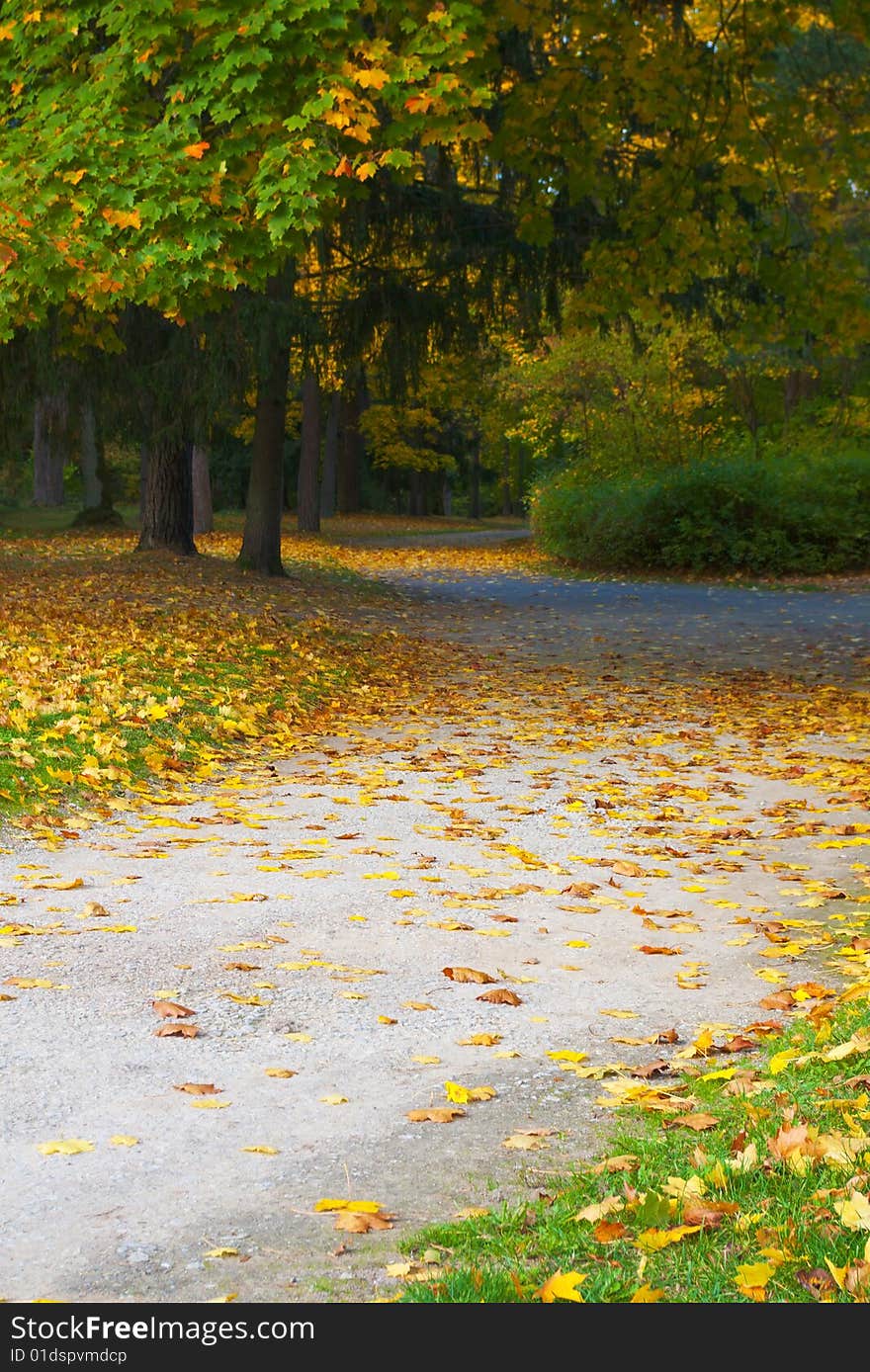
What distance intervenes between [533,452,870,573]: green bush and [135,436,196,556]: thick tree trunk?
8.25 metres

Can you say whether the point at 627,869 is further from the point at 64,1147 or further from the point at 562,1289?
the point at 562,1289

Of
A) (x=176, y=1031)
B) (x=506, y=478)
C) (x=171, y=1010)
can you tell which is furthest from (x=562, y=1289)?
(x=506, y=478)

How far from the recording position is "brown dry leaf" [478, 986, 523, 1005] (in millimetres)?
4812

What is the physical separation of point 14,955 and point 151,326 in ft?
44.2

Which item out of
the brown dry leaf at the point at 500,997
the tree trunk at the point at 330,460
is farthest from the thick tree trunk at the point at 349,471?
the brown dry leaf at the point at 500,997

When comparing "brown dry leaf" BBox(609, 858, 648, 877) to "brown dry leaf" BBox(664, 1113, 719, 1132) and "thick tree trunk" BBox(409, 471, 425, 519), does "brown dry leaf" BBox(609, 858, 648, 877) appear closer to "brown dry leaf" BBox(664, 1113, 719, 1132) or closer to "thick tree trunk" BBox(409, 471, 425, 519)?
"brown dry leaf" BBox(664, 1113, 719, 1132)

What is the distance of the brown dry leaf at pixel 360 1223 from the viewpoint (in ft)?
10.3

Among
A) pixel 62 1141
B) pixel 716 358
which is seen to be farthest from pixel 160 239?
pixel 716 358

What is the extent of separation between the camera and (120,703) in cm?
956

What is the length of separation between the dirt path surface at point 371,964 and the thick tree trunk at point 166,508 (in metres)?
10.3

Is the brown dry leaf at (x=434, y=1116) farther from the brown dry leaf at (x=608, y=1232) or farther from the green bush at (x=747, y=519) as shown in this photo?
the green bush at (x=747, y=519)

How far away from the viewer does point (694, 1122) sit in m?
3.65

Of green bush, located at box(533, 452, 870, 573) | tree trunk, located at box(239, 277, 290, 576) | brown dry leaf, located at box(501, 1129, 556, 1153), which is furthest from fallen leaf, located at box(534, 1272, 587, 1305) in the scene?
green bush, located at box(533, 452, 870, 573)

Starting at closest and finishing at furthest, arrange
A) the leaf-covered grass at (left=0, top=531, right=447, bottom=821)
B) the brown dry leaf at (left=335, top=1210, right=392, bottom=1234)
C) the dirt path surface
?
1. the brown dry leaf at (left=335, top=1210, right=392, bottom=1234)
2. the dirt path surface
3. the leaf-covered grass at (left=0, top=531, right=447, bottom=821)
